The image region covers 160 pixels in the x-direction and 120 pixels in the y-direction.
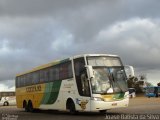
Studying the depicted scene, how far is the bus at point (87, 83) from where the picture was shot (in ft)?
75.2

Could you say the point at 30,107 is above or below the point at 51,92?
below

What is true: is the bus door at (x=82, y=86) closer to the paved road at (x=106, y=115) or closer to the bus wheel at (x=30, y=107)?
the paved road at (x=106, y=115)

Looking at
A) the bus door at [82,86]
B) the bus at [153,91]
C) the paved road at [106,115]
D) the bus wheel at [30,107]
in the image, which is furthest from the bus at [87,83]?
the bus at [153,91]

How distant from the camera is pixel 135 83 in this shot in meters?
128

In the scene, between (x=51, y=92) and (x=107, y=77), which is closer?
(x=107, y=77)

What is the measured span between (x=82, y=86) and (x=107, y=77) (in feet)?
5.53

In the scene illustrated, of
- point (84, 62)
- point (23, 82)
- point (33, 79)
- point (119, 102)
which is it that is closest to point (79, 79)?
point (84, 62)

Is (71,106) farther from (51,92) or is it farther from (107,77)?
(107,77)

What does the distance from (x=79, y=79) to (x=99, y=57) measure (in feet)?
5.76

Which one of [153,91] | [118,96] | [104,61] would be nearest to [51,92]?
[104,61]

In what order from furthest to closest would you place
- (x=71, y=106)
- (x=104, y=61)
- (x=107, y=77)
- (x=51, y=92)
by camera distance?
1. (x=51, y=92)
2. (x=71, y=106)
3. (x=104, y=61)
4. (x=107, y=77)

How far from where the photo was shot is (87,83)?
23.5 meters

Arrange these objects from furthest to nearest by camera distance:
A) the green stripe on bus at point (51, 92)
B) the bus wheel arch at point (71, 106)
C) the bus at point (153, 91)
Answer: the bus at point (153, 91), the green stripe on bus at point (51, 92), the bus wheel arch at point (71, 106)

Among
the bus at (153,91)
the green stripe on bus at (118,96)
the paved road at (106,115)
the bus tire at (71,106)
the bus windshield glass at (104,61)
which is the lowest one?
the paved road at (106,115)
